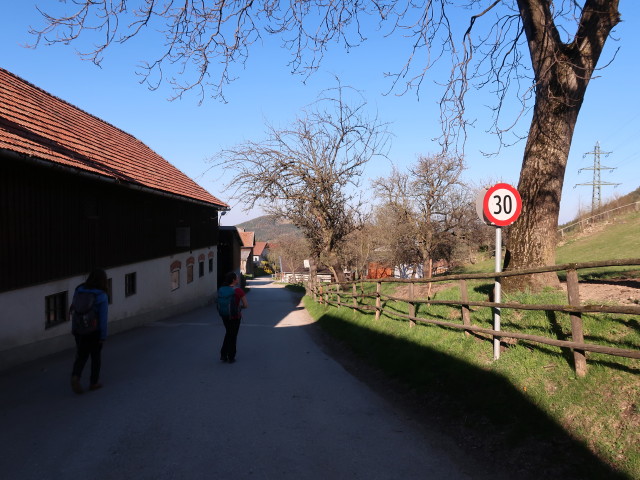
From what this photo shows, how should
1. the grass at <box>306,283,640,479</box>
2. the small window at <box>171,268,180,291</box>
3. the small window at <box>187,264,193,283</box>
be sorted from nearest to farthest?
1. the grass at <box>306,283,640,479</box>
2. the small window at <box>171,268,180,291</box>
3. the small window at <box>187,264,193,283</box>

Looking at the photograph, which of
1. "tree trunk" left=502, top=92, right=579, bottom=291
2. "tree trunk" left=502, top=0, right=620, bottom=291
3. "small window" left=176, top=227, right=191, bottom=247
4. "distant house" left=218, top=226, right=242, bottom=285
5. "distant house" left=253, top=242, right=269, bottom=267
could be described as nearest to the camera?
"tree trunk" left=502, top=0, right=620, bottom=291

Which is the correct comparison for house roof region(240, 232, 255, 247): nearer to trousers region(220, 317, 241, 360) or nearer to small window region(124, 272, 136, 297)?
small window region(124, 272, 136, 297)

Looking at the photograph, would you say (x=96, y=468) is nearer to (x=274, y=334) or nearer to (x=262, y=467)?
(x=262, y=467)

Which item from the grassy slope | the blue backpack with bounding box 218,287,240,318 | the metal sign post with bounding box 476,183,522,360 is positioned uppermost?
the metal sign post with bounding box 476,183,522,360

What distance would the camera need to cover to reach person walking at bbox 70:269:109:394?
6383 millimetres

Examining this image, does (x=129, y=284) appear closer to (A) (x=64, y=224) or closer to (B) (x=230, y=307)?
(A) (x=64, y=224)

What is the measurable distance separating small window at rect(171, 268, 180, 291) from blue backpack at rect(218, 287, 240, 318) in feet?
42.0

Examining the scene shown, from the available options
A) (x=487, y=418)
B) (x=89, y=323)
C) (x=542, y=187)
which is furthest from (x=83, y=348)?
(x=542, y=187)

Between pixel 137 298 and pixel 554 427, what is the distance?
47.8 ft

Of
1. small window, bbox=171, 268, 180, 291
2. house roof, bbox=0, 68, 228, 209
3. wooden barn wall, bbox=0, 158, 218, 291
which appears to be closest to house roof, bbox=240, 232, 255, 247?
small window, bbox=171, 268, 180, 291

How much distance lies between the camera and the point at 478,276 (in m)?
6.69

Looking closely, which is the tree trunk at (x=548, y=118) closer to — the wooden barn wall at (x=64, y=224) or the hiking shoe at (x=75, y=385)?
the hiking shoe at (x=75, y=385)

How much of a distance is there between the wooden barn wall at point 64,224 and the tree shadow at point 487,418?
7.22 metres

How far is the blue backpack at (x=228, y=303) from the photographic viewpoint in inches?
337
